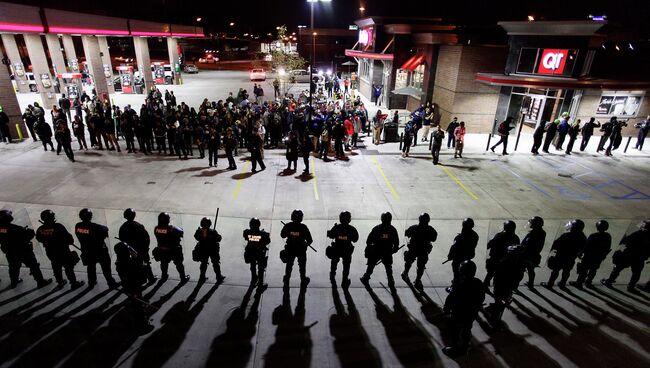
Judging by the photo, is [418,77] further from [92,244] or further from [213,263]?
[92,244]

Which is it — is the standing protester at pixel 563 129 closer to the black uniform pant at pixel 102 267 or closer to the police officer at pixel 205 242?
the police officer at pixel 205 242

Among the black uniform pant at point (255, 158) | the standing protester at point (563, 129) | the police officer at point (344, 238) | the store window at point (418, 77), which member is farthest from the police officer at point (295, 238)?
the store window at point (418, 77)

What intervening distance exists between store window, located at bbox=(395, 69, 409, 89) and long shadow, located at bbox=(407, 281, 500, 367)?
2237 cm

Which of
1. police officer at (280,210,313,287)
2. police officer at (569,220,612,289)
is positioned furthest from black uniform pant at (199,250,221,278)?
police officer at (569,220,612,289)

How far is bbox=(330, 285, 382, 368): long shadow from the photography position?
192 inches

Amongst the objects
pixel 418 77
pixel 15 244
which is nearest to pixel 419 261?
pixel 15 244

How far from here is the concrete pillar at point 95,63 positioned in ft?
79.5

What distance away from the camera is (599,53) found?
16203mm

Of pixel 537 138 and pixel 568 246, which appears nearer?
pixel 568 246

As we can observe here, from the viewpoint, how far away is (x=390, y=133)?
17.0m

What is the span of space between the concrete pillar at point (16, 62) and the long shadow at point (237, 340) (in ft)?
80.1

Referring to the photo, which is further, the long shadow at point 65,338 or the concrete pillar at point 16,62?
the concrete pillar at point 16,62

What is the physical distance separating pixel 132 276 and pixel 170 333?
1.08 metres

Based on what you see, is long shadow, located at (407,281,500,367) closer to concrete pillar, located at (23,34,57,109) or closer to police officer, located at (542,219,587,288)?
police officer, located at (542,219,587,288)
